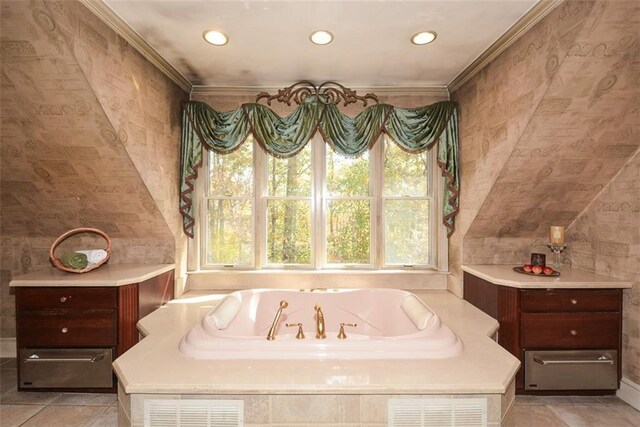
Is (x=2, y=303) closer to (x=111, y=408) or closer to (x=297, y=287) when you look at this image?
(x=111, y=408)

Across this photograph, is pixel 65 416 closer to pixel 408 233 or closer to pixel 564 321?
pixel 408 233

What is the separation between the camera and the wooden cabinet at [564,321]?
2.14m

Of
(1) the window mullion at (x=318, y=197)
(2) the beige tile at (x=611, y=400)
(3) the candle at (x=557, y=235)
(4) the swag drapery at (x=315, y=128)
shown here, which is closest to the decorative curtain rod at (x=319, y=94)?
(4) the swag drapery at (x=315, y=128)

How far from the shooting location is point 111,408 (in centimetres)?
208

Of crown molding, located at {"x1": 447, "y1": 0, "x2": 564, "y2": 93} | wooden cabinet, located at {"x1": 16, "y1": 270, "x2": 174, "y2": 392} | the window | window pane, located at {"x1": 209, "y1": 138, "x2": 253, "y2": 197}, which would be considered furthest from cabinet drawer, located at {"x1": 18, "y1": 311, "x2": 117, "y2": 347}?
crown molding, located at {"x1": 447, "y1": 0, "x2": 564, "y2": 93}

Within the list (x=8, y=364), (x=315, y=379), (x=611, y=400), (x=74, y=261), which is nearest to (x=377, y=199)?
(x=315, y=379)

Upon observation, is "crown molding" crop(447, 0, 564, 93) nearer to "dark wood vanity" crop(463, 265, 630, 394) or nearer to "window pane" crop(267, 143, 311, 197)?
"window pane" crop(267, 143, 311, 197)

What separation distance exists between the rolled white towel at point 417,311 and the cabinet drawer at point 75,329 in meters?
1.88

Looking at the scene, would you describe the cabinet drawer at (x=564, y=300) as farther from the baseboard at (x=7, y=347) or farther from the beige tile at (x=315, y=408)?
the baseboard at (x=7, y=347)

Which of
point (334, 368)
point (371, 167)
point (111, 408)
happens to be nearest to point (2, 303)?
point (111, 408)

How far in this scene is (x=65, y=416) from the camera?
200 cm

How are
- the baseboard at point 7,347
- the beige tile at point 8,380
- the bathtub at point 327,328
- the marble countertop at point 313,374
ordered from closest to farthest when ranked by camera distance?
the marble countertop at point 313,374 < the bathtub at point 327,328 < the beige tile at point 8,380 < the baseboard at point 7,347

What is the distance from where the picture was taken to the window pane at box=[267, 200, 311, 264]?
9.95ft

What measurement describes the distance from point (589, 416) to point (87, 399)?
121 inches
